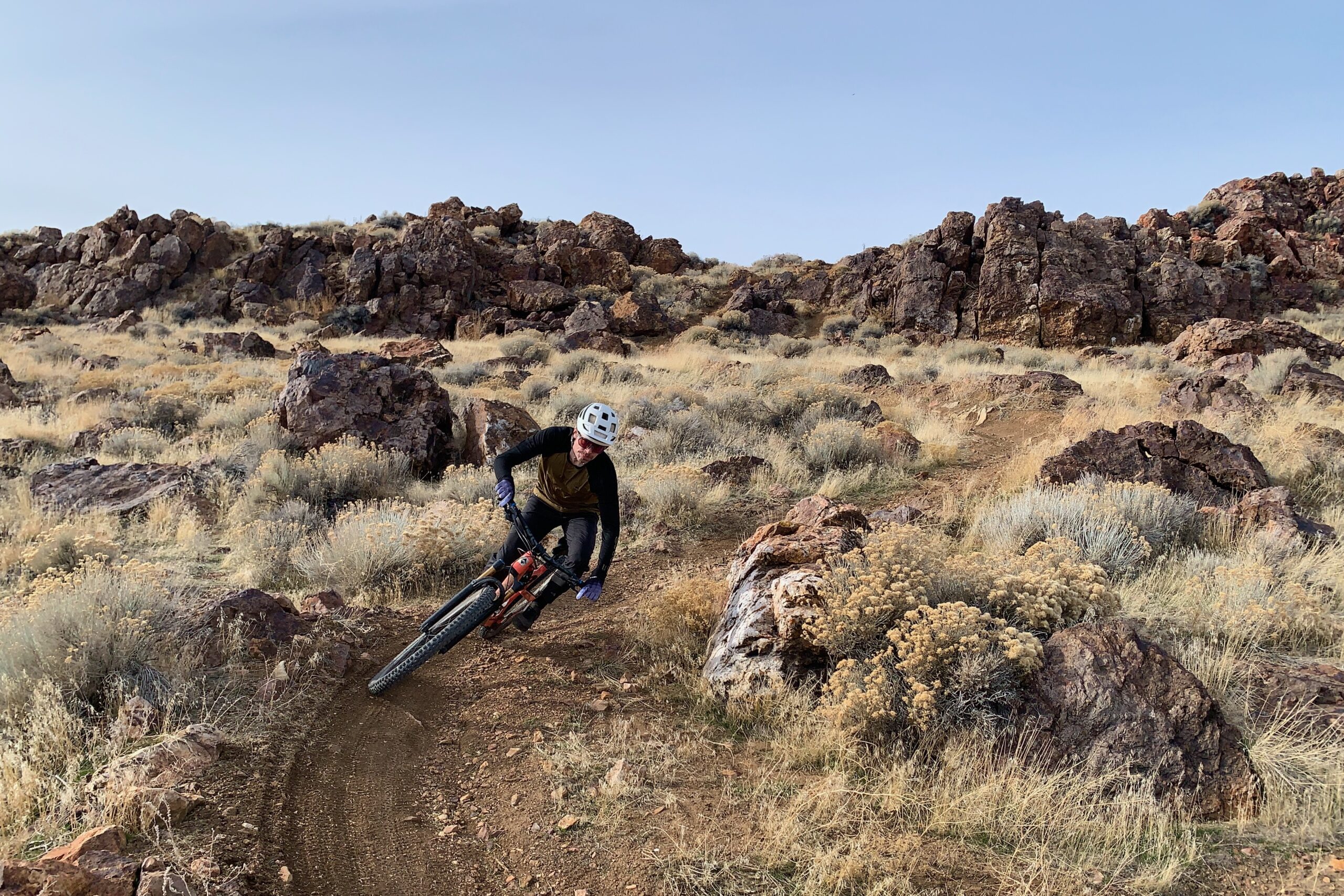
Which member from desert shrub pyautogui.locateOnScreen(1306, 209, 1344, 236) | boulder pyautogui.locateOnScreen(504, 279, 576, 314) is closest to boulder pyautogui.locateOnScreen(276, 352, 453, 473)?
boulder pyautogui.locateOnScreen(504, 279, 576, 314)

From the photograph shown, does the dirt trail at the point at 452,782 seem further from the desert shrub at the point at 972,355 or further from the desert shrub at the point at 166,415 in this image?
the desert shrub at the point at 972,355

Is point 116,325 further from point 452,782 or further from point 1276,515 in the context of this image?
point 1276,515

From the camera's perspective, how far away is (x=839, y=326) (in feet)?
100

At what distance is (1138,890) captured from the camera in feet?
10.2

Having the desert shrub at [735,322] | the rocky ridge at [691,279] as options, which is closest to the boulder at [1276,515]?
the rocky ridge at [691,279]

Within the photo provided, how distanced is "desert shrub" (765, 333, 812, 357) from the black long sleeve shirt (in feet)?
68.2

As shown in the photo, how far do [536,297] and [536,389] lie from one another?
15991 mm

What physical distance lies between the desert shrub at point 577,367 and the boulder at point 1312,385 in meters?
13.9

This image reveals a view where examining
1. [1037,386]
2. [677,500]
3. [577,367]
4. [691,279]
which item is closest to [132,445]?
[677,500]

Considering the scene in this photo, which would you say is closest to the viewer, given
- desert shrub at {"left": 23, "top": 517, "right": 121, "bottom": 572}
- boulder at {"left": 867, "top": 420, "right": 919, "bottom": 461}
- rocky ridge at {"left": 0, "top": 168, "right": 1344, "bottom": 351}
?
desert shrub at {"left": 23, "top": 517, "right": 121, "bottom": 572}

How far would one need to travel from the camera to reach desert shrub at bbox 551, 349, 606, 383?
59.0 feet

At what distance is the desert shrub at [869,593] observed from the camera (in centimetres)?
441

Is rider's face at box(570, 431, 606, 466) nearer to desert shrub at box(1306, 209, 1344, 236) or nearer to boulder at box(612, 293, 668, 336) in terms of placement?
boulder at box(612, 293, 668, 336)

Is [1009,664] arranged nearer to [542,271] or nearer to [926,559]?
[926,559]
